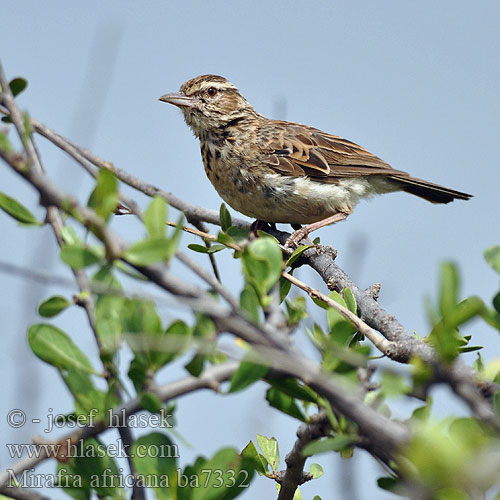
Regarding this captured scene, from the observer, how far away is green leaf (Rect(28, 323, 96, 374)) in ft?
4.28

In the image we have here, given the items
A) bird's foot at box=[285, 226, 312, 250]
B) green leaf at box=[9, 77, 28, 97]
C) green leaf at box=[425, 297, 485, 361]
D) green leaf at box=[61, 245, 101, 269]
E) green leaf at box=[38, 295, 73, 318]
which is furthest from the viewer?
bird's foot at box=[285, 226, 312, 250]

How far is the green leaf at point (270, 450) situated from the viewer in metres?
2.16

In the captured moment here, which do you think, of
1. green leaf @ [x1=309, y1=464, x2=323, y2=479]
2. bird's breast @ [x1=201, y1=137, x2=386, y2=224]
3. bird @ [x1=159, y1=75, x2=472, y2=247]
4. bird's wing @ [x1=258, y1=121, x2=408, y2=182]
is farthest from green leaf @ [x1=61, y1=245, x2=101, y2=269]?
bird's wing @ [x1=258, y1=121, x2=408, y2=182]

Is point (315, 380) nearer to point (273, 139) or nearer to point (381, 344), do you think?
point (381, 344)

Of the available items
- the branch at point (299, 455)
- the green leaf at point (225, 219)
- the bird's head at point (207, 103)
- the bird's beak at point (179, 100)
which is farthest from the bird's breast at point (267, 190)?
the branch at point (299, 455)

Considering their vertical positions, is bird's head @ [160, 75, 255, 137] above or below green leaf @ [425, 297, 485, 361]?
above

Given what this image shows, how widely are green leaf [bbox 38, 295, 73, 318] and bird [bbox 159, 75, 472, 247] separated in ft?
13.6

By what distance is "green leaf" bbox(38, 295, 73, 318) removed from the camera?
4.24 ft

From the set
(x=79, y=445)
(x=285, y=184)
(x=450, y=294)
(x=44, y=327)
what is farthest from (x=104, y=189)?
(x=285, y=184)

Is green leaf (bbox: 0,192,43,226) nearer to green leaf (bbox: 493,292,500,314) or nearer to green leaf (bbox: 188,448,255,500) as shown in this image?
green leaf (bbox: 188,448,255,500)

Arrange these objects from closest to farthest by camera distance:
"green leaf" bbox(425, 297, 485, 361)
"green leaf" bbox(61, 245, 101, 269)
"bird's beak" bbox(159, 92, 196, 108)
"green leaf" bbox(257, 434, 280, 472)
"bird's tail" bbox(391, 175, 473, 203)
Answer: "green leaf" bbox(425, 297, 485, 361) < "green leaf" bbox(61, 245, 101, 269) < "green leaf" bbox(257, 434, 280, 472) < "bird's beak" bbox(159, 92, 196, 108) < "bird's tail" bbox(391, 175, 473, 203)

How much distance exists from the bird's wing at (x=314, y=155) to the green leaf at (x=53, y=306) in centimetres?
498

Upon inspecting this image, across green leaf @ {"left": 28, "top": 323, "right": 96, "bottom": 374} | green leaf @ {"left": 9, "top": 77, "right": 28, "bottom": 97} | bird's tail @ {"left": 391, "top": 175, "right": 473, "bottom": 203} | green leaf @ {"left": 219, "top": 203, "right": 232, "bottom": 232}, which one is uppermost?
bird's tail @ {"left": 391, "top": 175, "right": 473, "bottom": 203}

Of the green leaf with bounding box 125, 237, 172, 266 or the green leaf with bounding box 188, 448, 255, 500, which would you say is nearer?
the green leaf with bounding box 125, 237, 172, 266
